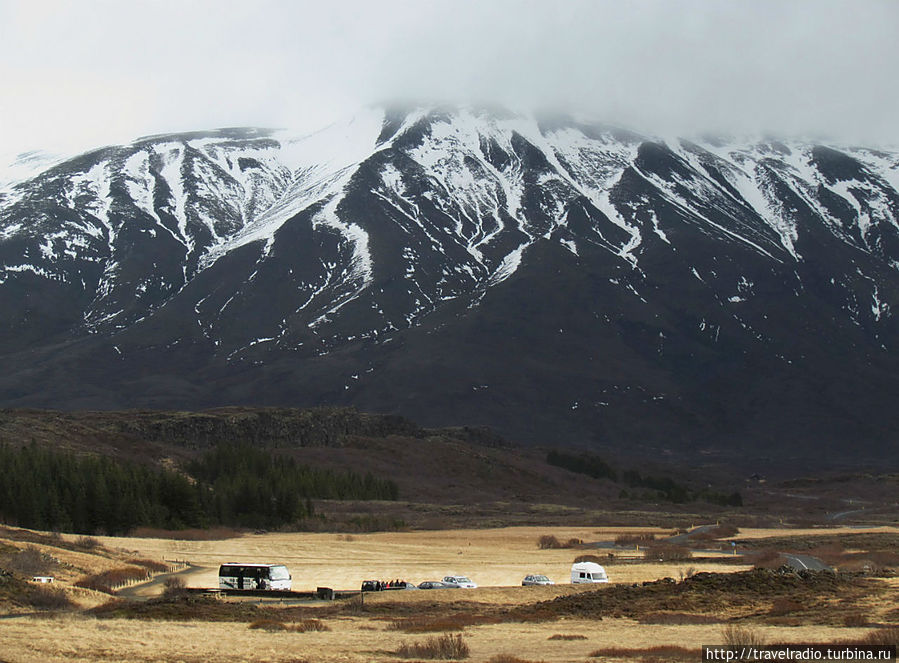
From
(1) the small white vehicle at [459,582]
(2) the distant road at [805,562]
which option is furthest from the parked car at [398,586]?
(2) the distant road at [805,562]

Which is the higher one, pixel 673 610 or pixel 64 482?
pixel 64 482

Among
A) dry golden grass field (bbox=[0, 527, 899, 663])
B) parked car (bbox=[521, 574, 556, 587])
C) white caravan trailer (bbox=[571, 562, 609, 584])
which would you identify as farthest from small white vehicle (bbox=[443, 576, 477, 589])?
white caravan trailer (bbox=[571, 562, 609, 584])

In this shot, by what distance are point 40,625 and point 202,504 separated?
226 feet

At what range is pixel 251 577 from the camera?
51.3 meters

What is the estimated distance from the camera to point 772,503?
185 m

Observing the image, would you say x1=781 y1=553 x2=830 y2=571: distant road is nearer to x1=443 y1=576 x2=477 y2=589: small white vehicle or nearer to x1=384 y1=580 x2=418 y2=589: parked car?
x1=443 y1=576 x2=477 y2=589: small white vehicle

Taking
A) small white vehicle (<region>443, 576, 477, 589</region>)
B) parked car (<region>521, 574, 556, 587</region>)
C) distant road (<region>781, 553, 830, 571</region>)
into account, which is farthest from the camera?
distant road (<region>781, 553, 830, 571</region>)

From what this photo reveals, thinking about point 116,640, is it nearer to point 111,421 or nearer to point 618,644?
point 618,644

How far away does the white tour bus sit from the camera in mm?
51125

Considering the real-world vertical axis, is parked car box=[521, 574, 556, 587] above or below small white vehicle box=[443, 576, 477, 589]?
below

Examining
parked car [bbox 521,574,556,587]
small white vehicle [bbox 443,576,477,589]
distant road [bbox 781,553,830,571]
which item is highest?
small white vehicle [bbox 443,576,477,589]

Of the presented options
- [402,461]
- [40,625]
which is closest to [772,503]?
[402,461]

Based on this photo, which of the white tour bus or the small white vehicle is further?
the small white vehicle

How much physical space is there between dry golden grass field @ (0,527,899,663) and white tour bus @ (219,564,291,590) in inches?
126
